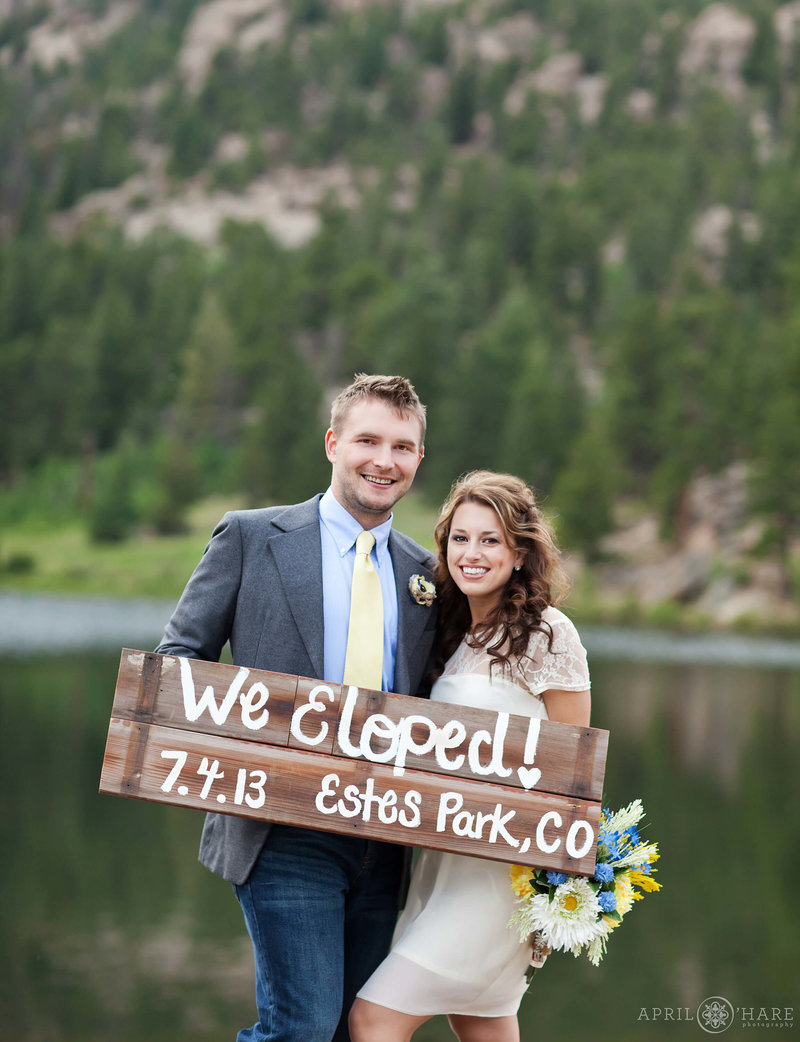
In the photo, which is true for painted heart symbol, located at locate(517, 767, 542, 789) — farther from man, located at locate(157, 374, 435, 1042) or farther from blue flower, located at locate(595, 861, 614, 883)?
man, located at locate(157, 374, 435, 1042)

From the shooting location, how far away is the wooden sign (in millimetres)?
3318

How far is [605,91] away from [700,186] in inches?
1209

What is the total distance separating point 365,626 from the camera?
3.57 meters

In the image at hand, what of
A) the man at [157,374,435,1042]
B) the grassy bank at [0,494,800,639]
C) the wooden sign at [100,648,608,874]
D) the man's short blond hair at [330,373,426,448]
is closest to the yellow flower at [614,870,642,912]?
the wooden sign at [100,648,608,874]

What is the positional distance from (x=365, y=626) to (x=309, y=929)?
0.78 metres

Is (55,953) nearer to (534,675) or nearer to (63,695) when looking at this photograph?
(534,675)

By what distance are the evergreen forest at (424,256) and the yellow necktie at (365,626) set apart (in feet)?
143

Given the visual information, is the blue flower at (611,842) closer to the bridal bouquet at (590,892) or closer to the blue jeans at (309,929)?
the bridal bouquet at (590,892)

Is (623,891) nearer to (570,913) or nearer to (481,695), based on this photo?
(570,913)

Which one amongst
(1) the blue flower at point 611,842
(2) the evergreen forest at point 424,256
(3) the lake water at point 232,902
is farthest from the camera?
(2) the evergreen forest at point 424,256

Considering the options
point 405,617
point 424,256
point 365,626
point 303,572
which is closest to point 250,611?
point 303,572

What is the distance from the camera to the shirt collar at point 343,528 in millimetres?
3676

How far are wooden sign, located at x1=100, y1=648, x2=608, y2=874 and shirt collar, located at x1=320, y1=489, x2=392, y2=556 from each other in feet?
1.60

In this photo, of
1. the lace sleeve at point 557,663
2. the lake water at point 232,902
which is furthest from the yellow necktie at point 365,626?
the lake water at point 232,902
